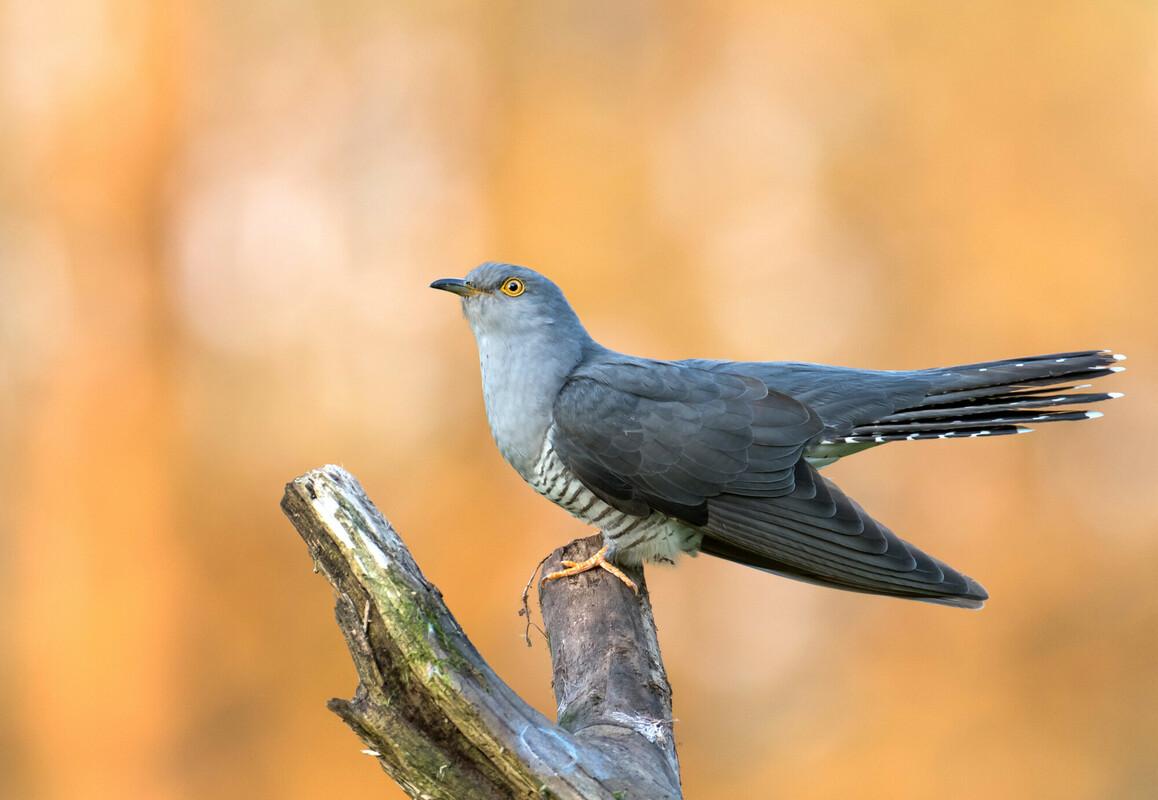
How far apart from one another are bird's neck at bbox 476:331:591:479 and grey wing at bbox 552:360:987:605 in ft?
0.17

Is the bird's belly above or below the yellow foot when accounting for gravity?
above

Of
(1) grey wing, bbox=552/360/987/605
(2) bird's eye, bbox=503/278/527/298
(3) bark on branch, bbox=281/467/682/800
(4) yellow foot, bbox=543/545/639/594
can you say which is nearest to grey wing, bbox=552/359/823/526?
(1) grey wing, bbox=552/360/987/605

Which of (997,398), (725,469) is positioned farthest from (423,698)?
(997,398)

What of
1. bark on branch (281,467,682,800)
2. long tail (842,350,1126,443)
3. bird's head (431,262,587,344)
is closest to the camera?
bark on branch (281,467,682,800)

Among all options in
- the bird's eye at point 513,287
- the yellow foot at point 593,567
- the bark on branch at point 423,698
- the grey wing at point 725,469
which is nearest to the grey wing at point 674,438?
the grey wing at point 725,469

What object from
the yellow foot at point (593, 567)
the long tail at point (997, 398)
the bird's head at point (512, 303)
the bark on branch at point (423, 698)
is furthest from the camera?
the bird's head at point (512, 303)

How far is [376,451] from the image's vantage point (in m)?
6.48

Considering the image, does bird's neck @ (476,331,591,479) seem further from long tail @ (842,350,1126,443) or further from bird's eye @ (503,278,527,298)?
long tail @ (842,350,1126,443)

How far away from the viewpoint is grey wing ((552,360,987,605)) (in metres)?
2.76

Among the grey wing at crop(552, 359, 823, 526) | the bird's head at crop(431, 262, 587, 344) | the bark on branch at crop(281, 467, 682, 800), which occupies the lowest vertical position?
the bark on branch at crop(281, 467, 682, 800)

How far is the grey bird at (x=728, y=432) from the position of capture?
2.73m

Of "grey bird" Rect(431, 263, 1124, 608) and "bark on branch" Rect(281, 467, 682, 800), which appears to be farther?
"grey bird" Rect(431, 263, 1124, 608)

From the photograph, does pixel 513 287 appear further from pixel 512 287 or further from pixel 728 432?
pixel 728 432

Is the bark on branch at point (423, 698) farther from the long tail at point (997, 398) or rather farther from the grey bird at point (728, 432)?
the long tail at point (997, 398)
